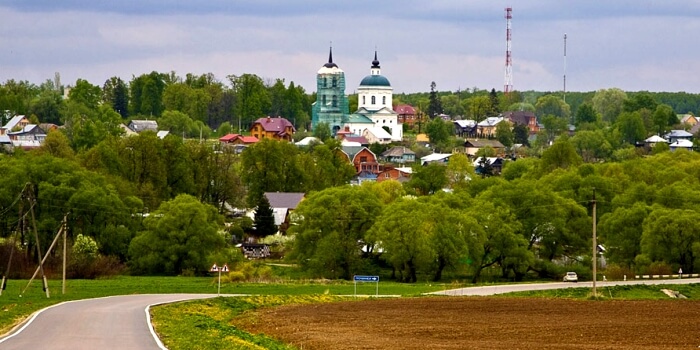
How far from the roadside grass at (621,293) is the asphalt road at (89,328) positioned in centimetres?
1892

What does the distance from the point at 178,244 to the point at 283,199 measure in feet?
112

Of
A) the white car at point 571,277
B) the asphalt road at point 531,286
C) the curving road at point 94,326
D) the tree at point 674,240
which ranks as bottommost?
the white car at point 571,277

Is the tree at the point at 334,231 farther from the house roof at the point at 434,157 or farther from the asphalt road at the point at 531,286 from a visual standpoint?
the house roof at the point at 434,157

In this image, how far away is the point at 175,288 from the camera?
6819 centimetres

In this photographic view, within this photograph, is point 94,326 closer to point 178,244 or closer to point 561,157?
point 178,244

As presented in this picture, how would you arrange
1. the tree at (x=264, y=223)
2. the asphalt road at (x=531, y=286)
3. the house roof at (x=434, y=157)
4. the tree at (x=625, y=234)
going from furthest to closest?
the house roof at (x=434, y=157), the tree at (x=264, y=223), the tree at (x=625, y=234), the asphalt road at (x=531, y=286)

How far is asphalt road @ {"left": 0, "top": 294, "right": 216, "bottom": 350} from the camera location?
121 feet

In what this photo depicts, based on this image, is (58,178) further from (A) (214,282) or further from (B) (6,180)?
(A) (214,282)

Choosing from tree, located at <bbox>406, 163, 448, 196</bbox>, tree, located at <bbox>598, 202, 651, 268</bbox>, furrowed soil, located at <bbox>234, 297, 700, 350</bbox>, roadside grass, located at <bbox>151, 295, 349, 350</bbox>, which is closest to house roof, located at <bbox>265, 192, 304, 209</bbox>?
tree, located at <bbox>406, 163, 448, 196</bbox>

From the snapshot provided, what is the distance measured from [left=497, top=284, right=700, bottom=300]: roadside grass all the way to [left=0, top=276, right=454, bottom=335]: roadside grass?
5530mm

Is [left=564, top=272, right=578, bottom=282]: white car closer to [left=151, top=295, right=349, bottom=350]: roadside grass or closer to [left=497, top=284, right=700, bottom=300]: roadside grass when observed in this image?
[left=497, top=284, right=700, bottom=300]: roadside grass

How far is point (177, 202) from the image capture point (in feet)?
285

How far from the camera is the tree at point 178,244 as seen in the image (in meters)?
84.2

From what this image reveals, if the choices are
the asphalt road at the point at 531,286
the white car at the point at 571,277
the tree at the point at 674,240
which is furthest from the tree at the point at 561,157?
the asphalt road at the point at 531,286
